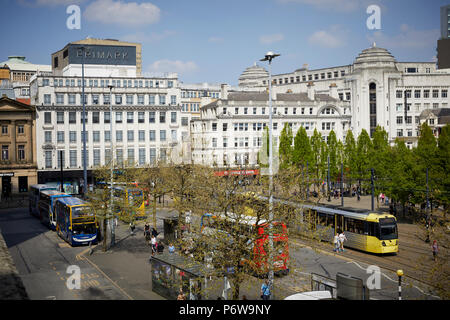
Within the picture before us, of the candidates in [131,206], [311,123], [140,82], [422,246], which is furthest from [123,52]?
[422,246]

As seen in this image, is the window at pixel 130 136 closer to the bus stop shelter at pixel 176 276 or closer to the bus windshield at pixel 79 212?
the bus windshield at pixel 79 212

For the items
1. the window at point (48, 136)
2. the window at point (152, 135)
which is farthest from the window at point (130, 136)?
the window at point (48, 136)

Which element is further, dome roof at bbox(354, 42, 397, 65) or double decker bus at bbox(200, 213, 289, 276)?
dome roof at bbox(354, 42, 397, 65)

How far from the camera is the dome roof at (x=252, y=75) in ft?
468

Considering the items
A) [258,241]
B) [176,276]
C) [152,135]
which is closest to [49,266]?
[176,276]

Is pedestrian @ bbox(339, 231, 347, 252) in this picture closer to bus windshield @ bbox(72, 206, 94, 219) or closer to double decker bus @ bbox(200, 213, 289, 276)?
double decker bus @ bbox(200, 213, 289, 276)

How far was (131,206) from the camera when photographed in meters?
35.4

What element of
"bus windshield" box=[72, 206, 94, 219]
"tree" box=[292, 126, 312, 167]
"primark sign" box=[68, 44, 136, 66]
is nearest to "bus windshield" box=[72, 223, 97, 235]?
"bus windshield" box=[72, 206, 94, 219]

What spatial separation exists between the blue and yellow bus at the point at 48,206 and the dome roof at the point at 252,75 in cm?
10175

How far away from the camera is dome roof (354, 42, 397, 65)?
110 metres

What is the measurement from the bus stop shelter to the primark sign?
7086cm

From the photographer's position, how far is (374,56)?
111438 millimetres

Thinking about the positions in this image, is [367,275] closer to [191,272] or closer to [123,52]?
[191,272]
